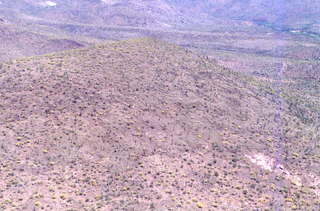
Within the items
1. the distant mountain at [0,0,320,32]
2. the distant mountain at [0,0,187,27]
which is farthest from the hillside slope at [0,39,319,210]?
the distant mountain at [0,0,187,27]

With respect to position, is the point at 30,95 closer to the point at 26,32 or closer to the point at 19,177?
the point at 19,177

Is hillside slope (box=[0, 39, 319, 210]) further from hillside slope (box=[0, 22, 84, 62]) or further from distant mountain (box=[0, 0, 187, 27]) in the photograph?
distant mountain (box=[0, 0, 187, 27])

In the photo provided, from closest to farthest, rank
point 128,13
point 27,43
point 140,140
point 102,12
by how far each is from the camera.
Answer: point 140,140 < point 27,43 < point 102,12 < point 128,13

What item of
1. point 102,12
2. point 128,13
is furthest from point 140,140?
point 102,12

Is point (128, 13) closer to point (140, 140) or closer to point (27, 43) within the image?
point (27, 43)

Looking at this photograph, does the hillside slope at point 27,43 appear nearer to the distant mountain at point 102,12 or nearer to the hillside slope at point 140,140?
the hillside slope at point 140,140

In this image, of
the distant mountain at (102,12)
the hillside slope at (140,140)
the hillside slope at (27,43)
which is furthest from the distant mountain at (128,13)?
the hillside slope at (140,140)

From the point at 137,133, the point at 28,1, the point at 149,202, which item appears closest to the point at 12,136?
the point at 137,133

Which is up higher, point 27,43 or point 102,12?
point 102,12

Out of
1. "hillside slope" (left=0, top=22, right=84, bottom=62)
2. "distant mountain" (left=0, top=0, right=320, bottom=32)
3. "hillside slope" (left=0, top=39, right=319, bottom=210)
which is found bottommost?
"hillside slope" (left=0, top=39, right=319, bottom=210)
